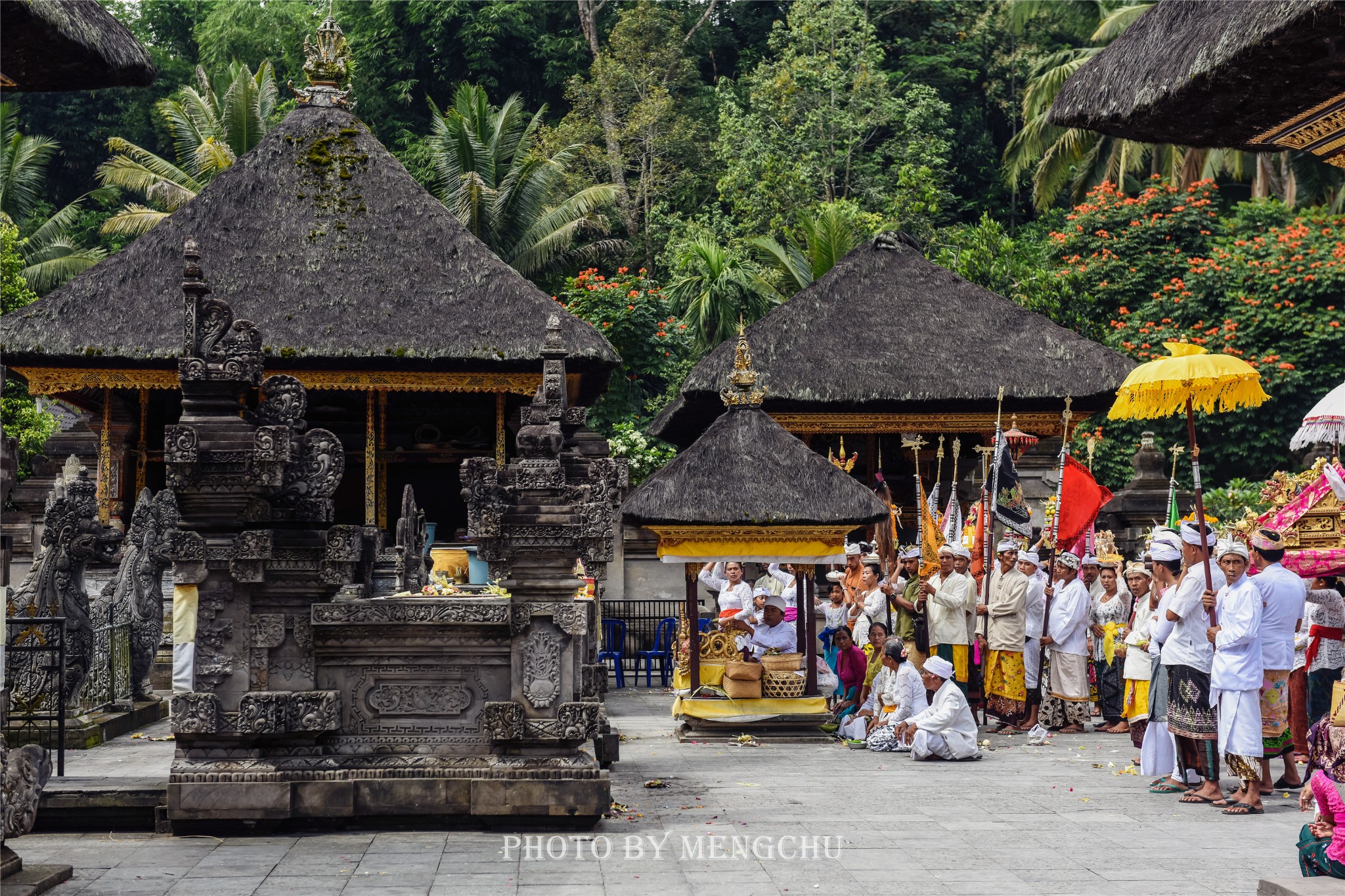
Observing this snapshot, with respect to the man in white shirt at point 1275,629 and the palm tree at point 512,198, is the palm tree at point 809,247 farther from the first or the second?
the man in white shirt at point 1275,629

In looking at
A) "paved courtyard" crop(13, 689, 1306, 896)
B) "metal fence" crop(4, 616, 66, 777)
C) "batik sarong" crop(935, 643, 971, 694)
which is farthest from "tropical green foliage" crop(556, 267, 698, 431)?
"paved courtyard" crop(13, 689, 1306, 896)

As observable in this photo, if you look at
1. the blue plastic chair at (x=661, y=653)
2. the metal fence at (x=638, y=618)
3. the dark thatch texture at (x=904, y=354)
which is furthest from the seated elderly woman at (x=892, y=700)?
the dark thatch texture at (x=904, y=354)

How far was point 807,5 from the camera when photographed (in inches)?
1335

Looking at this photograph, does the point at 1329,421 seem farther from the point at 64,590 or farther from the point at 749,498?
the point at 64,590

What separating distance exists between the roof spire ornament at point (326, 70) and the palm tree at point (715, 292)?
31.3 feet

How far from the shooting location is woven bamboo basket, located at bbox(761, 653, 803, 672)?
1384cm

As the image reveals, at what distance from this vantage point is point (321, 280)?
19359 millimetres

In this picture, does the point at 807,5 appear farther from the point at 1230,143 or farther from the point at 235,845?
the point at 235,845

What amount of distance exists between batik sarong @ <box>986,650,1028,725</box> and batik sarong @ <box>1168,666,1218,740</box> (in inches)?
164

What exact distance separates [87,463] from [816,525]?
15.0 m

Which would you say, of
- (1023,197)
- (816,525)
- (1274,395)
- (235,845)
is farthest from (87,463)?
(1023,197)

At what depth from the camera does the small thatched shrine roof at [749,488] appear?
44.4ft

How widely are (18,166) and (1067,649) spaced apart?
29.3 meters

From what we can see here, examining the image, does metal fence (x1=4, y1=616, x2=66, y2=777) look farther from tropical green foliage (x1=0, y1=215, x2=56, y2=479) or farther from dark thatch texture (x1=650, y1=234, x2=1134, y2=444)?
tropical green foliage (x1=0, y1=215, x2=56, y2=479)
